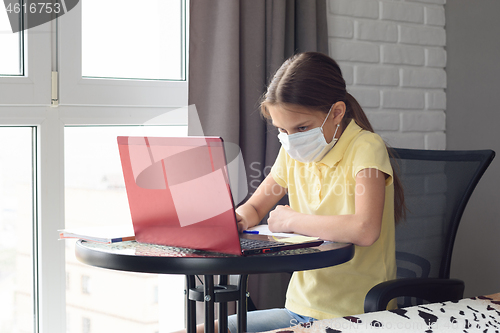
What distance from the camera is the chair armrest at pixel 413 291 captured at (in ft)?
3.30

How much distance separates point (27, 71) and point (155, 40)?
0.47 meters

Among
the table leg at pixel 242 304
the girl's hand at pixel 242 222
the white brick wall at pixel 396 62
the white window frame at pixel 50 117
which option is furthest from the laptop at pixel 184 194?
the white brick wall at pixel 396 62

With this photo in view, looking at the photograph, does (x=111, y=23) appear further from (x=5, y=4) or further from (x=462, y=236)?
(x=462, y=236)

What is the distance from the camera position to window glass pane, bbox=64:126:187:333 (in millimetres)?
1693

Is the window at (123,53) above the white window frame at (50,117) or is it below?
above

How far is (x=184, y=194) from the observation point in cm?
84

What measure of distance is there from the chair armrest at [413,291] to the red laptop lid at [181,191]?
13.2 inches

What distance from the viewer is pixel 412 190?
1.39 metres

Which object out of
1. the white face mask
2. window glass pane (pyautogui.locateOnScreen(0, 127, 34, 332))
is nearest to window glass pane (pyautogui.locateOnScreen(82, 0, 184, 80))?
window glass pane (pyautogui.locateOnScreen(0, 127, 34, 332))

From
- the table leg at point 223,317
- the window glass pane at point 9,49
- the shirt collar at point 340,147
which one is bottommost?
the table leg at point 223,317

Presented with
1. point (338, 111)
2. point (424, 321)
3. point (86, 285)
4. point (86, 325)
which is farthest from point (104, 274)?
point (424, 321)

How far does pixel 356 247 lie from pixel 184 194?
0.57 m

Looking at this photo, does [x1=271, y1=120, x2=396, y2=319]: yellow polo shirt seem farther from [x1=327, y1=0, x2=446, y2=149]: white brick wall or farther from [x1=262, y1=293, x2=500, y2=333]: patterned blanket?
[x1=327, y1=0, x2=446, y2=149]: white brick wall

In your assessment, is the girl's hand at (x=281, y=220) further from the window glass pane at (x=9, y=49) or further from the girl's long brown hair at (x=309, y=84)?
the window glass pane at (x=9, y=49)
